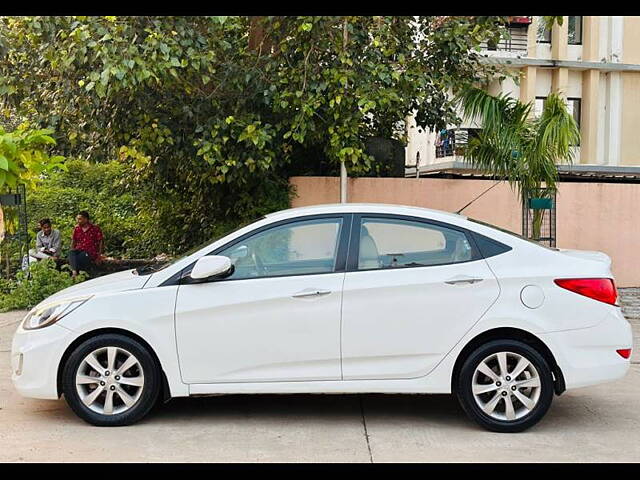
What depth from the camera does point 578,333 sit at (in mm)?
5828

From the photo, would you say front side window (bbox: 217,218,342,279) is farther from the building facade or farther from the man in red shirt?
the building facade

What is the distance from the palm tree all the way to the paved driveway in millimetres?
4774

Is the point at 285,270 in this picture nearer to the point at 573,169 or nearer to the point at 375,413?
the point at 375,413

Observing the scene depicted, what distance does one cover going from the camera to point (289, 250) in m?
6.07

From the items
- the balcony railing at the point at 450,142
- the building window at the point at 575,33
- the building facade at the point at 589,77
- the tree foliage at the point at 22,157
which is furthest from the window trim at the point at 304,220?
the building window at the point at 575,33

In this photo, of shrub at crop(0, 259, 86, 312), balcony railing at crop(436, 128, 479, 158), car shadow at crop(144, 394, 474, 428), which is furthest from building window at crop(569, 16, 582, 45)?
car shadow at crop(144, 394, 474, 428)

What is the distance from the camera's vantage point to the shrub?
38.1 feet

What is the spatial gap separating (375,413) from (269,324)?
4.00ft

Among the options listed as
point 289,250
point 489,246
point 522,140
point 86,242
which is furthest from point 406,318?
Answer: point 86,242

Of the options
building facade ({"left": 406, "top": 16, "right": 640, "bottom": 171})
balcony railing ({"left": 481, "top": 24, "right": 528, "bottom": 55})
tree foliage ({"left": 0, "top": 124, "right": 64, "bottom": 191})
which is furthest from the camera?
building facade ({"left": 406, "top": 16, "right": 640, "bottom": 171})

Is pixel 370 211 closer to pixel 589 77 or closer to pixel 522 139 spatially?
pixel 522 139

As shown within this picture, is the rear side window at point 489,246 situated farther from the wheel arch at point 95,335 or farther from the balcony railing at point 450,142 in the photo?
the balcony railing at point 450,142
